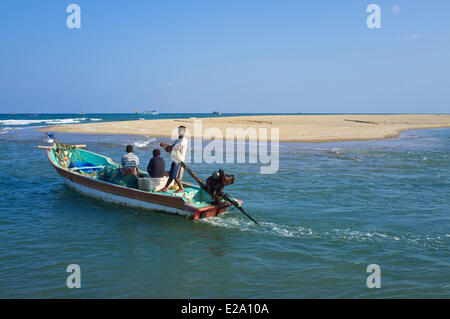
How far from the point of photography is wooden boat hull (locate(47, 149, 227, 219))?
9.44 metres

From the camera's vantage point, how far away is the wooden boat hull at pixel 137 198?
9438 mm

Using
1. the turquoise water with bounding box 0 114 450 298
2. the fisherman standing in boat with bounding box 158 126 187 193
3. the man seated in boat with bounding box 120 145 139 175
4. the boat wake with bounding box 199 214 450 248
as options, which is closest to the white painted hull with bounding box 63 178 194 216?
the turquoise water with bounding box 0 114 450 298

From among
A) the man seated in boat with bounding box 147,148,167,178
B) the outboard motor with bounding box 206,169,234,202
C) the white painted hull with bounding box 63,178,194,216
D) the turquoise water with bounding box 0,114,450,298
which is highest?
the man seated in boat with bounding box 147,148,167,178

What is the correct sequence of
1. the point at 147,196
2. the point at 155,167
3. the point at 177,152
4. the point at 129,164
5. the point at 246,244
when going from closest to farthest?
the point at 246,244, the point at 177,152, the point at 147,196, the point at 155,167, the point at 129,164

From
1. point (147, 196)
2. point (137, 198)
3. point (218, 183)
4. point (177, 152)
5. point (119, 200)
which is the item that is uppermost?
point (177, 152)

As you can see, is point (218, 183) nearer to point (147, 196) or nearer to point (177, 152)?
point (177, 152)

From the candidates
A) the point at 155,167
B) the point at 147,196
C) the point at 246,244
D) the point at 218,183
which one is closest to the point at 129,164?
the point at 155,167

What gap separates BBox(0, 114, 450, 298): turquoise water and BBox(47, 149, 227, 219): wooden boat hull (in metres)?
0.23

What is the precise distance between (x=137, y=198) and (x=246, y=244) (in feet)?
12.8

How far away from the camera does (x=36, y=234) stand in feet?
27.5

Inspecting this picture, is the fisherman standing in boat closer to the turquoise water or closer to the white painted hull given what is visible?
the white painted hull

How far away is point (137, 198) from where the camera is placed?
10.3 meters
